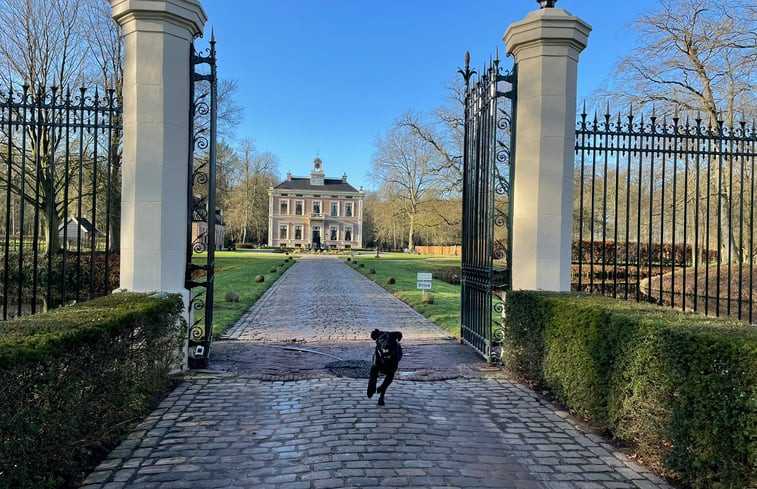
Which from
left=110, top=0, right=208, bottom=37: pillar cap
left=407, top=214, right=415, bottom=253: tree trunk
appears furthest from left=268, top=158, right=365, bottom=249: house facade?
left=110, top=0, right=208, bottom=37: pillar cap

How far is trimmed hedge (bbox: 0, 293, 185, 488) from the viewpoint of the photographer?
8.24ft

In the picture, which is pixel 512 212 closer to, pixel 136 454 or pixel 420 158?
pixel 136 454

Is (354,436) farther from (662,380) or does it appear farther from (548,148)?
(548,148)

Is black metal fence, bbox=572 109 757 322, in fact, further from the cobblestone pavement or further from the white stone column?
the cobblestone pavement

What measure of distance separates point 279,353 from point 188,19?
461cm

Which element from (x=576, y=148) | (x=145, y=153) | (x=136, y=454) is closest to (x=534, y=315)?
(x=576, y=148)

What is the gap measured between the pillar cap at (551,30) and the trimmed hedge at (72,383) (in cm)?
537

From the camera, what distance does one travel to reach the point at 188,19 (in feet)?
18.9

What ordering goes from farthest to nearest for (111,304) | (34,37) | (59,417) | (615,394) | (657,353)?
(34,37)
(111,304)
(615,394)
(657,353)
(59,417)

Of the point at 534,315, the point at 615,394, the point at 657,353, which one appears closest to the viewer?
the point at 657,353

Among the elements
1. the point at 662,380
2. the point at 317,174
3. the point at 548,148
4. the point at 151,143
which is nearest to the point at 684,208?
the point at 548,148

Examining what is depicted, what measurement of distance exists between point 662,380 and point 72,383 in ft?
12.7

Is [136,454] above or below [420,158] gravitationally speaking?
below

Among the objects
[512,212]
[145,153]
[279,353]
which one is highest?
[145,153]
